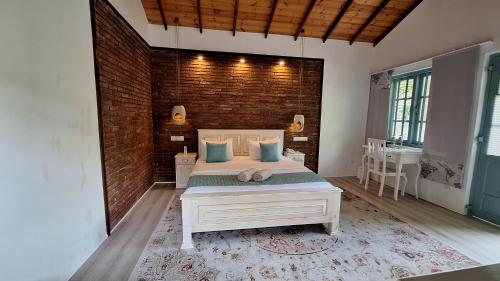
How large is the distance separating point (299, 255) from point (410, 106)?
372 centimetres

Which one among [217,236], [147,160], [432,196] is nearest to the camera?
[217,236]

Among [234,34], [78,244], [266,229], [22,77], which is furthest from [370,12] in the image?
[78,244]

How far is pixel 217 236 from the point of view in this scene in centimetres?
254

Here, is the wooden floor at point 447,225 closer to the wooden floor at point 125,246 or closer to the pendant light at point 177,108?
the wooden floor at point 125,246

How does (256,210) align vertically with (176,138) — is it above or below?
below

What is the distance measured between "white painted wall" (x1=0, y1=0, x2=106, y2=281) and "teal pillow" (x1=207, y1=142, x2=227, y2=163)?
1736mm

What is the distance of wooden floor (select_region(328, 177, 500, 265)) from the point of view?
90.0 inches

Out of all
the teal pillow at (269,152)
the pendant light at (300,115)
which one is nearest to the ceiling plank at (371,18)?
the pendant light at (300,115)

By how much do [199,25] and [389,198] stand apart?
4.74 meters

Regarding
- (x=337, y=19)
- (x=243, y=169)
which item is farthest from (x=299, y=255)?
(x=337, y=19)

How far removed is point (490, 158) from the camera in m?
2.86

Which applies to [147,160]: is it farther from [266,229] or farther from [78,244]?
[266,229]

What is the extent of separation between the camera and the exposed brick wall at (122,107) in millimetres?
2420

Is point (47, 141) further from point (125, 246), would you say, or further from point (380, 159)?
point (380, 159)
